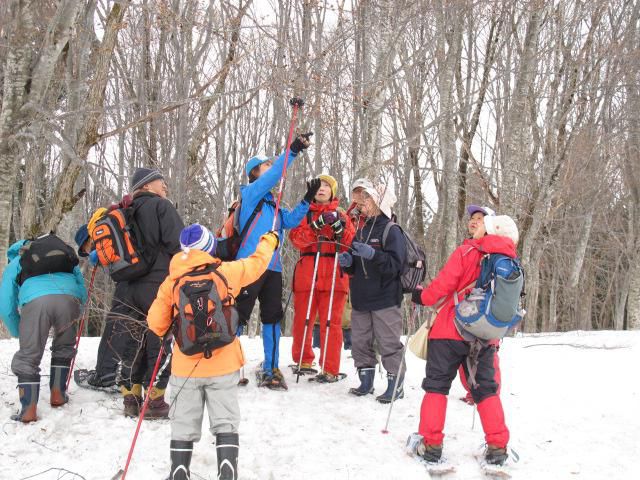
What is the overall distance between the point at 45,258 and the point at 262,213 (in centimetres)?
192

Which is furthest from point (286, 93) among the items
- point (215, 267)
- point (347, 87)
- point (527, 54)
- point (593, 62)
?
point (593, 62)

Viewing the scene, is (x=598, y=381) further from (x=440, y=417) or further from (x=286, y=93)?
(x=286, y=93)

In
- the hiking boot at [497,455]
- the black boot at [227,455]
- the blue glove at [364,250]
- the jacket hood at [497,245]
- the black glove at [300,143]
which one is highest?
the black glove at [300,143]

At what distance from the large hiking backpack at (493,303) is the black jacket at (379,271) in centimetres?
116

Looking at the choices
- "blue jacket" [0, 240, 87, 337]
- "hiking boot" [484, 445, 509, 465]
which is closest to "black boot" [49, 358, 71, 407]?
"blue jacket" [0, 240, 87, 337]

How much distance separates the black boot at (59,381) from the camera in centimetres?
451

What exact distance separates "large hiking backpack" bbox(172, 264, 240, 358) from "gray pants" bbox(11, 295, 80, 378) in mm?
1546

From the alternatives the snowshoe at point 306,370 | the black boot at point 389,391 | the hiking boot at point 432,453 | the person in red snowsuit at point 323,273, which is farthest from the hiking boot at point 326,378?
the hiking boot at point 432,453

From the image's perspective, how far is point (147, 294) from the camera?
447 cm

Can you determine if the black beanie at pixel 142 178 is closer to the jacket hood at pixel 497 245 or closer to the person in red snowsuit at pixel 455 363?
the person in red snowsuit at pixel 455 363

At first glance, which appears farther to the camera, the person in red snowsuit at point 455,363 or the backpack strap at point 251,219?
the backpack strap at point 251,219

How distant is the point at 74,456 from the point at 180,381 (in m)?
1.11

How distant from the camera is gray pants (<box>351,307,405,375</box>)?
5.11 metres

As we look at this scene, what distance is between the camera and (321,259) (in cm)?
566
